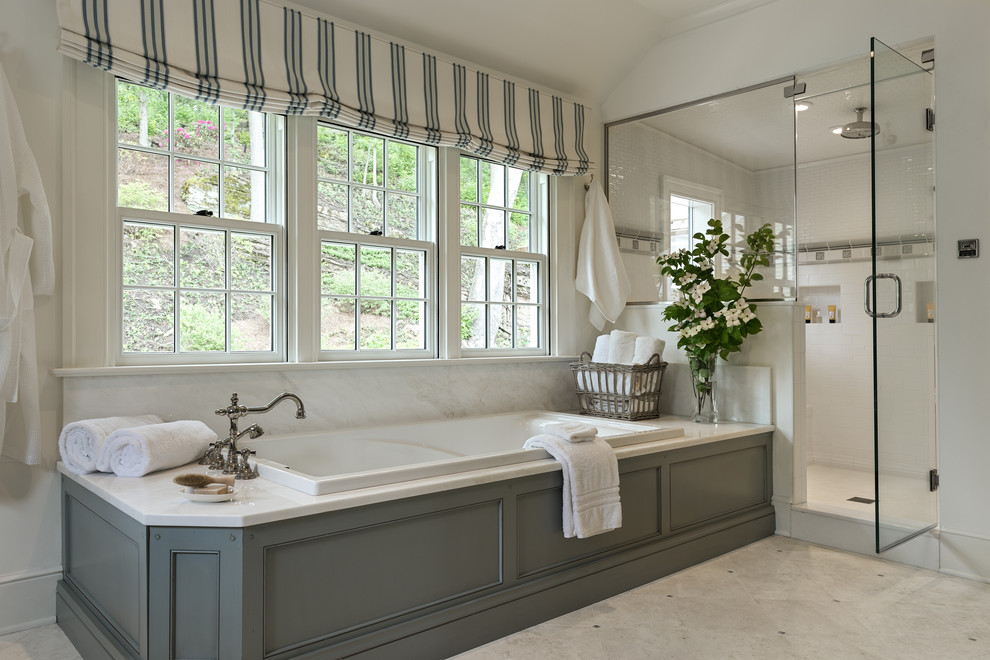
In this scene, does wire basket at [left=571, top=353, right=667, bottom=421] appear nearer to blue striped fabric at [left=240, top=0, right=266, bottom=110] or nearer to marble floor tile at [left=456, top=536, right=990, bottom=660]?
marble floor tile at [left=456, top=536, right=990, bottom=660]

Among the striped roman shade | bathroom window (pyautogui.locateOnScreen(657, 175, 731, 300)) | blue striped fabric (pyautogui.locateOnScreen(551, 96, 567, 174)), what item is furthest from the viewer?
blue striped fabric (pyautogui.locateOnScreen(551, 96, 567, 174))

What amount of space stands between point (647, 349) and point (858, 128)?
187cm

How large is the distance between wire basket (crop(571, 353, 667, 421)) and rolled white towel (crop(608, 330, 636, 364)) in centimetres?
10

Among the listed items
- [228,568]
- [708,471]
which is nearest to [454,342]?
[708,471]

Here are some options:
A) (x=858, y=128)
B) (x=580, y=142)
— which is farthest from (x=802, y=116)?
(x=580, y=142)

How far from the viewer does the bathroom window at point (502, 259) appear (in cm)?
380

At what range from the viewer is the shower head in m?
3.93

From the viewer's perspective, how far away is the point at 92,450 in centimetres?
227

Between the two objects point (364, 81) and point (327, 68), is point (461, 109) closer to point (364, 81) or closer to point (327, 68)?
point (364, 81)

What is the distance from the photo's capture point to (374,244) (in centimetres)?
336

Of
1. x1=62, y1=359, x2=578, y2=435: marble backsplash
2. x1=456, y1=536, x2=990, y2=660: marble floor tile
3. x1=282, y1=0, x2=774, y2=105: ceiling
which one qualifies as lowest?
x1=456, y1=536, x2=990, y2=660: marble floor tile

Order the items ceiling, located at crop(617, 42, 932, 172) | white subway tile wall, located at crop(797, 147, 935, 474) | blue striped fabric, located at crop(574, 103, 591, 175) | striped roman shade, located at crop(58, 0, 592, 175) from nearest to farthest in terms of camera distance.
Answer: striped roman shade, located at crop(58, 0, 592, 175) → ceiling, located at crop(617, 42, 932, 172) → blue striped fabric, located at crop(574, 103, 591, 175) → white subway tile wall, located at crop(797, 147, 935, 474)

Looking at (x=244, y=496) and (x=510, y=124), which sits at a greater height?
(x=510, y=124)

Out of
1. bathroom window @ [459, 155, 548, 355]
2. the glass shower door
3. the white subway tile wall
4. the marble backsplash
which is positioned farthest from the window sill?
the white subway tile wall
